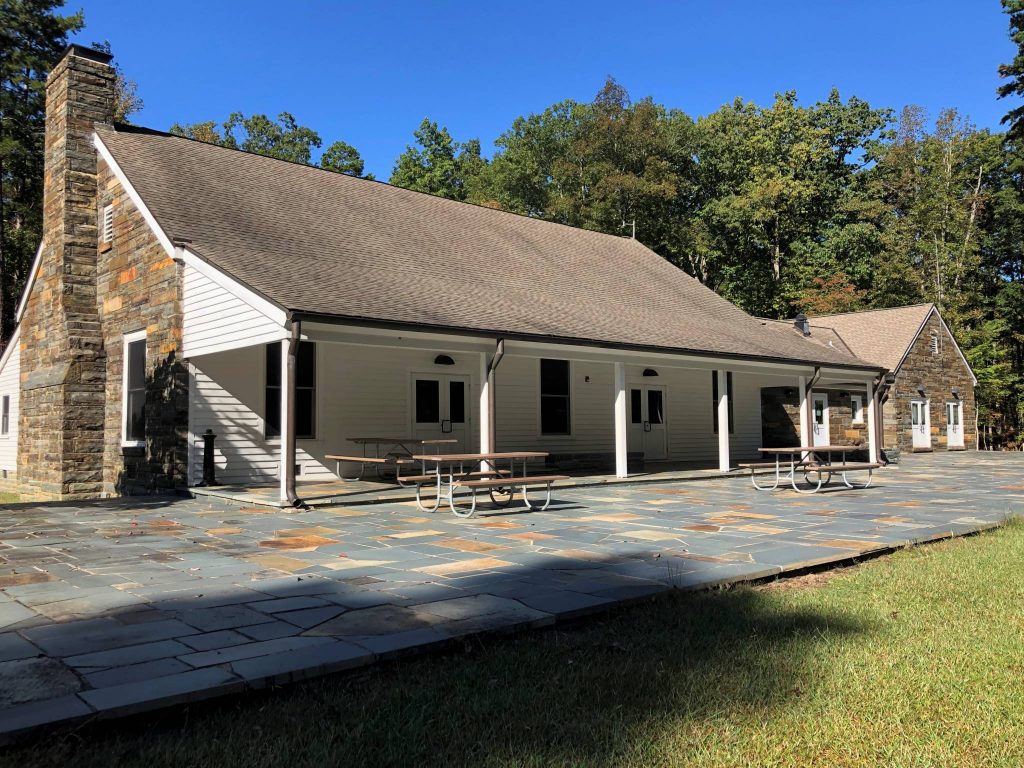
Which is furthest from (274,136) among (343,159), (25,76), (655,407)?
(655,407)

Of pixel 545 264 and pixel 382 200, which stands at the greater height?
pixel 382 200

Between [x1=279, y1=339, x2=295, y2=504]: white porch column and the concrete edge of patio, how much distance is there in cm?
577

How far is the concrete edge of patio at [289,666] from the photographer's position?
112 inches

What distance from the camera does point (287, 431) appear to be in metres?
9.86

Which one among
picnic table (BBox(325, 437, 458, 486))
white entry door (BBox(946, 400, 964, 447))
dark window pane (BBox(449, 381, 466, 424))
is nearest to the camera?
picnic table (BBox(325, 437, 458, 486))

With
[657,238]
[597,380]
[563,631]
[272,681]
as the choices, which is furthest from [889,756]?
[657,238]

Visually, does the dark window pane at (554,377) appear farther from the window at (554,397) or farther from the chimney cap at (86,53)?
the chimney cap at (86,53)

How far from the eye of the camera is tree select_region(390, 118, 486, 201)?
140 feet

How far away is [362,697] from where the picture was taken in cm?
319

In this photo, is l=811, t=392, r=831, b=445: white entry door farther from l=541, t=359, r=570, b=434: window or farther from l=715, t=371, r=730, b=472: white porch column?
l=541, t=359, r=570, b=434: window

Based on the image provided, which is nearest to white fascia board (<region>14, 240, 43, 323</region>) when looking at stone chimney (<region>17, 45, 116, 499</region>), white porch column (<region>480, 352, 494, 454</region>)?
stone chimney (<region>17, 45, 116, 499</region>)

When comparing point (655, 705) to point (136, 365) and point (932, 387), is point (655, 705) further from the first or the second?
point (932, 387)

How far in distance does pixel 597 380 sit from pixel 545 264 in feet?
9.61

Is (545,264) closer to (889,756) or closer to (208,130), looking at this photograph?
(889,756)
